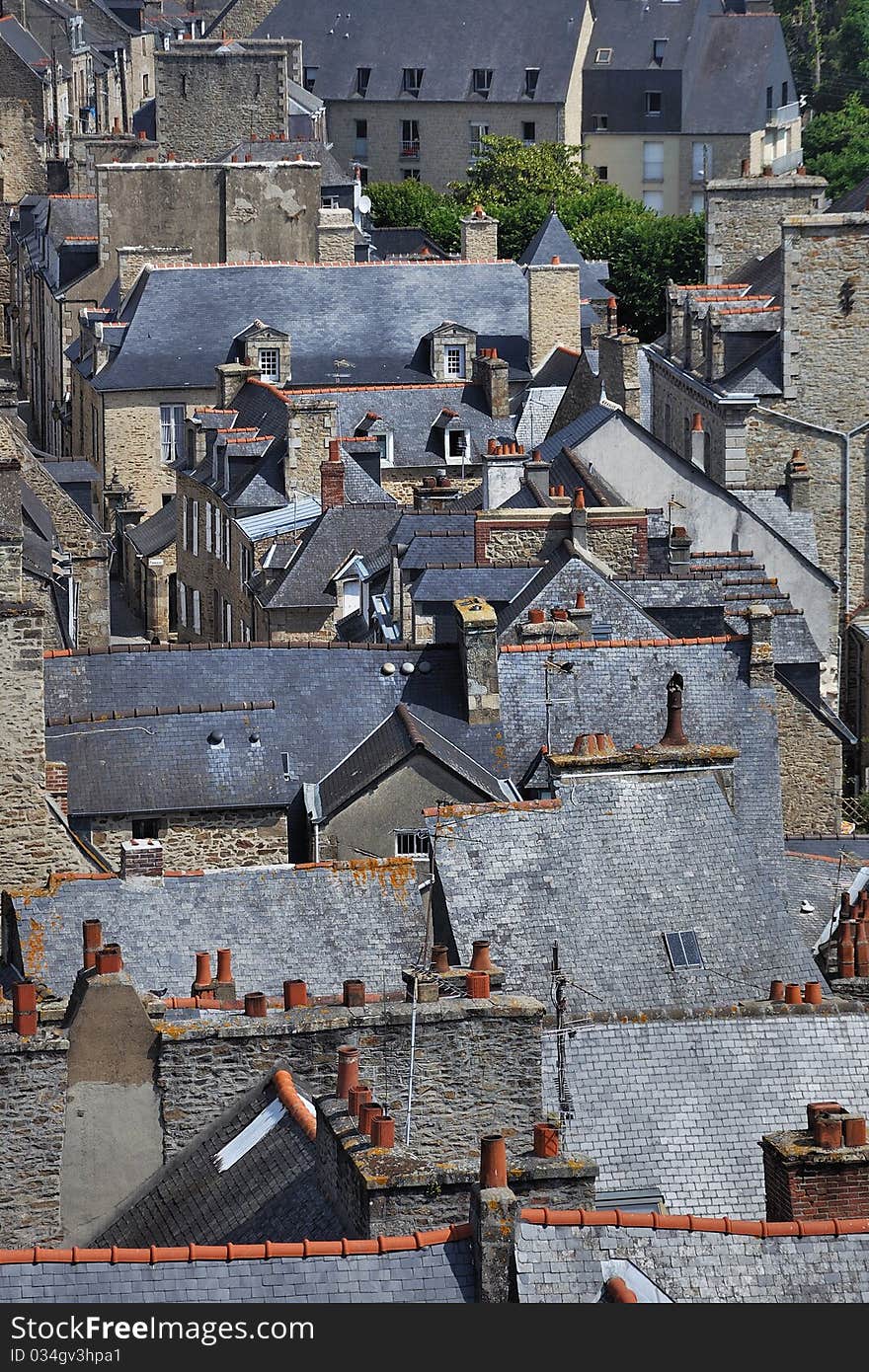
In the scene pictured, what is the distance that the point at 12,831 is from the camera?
2316 centimetres

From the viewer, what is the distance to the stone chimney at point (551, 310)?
183ft

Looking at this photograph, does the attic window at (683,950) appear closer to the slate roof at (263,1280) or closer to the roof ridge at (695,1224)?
the roof ridge at (695,1224)

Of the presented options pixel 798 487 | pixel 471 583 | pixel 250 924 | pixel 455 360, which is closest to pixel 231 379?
pixel 455 360

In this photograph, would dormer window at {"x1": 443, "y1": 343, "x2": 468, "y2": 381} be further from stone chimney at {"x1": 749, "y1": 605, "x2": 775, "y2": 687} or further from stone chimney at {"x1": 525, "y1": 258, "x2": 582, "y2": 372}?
stone chimney at {"x1": 749, "y1": 605, "x2": 775, "y2": 687}

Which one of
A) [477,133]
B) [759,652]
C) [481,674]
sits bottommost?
[481,674]

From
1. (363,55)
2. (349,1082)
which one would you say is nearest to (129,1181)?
(349,1082)

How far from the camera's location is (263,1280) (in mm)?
11844

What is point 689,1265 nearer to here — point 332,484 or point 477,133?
point 332,484

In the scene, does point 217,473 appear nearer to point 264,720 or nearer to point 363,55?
point 264,720

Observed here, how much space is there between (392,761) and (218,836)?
5.72ft

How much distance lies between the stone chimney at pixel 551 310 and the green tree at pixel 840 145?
1219 inches

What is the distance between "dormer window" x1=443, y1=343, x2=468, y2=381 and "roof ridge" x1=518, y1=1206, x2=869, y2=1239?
141 ft

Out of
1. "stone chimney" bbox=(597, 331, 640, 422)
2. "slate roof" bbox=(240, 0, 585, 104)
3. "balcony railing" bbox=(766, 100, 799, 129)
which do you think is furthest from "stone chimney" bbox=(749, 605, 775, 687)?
"slate roof" bbox=(240, 0, 585, 104)

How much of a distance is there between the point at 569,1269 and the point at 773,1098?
5.03 m
